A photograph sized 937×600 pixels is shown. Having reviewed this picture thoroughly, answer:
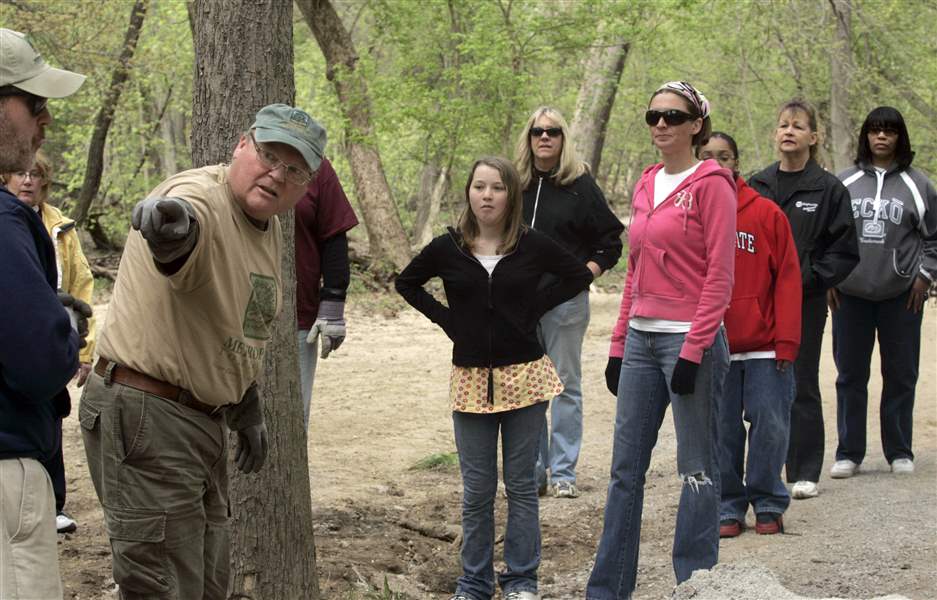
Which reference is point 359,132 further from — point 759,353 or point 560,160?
point 759,353

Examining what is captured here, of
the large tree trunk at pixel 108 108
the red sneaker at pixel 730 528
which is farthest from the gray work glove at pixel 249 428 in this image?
the large tree trunk at pixel 108 108

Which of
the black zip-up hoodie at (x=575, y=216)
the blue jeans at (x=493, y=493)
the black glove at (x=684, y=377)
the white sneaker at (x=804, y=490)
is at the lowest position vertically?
the white sneaker at (x=804, y=490)

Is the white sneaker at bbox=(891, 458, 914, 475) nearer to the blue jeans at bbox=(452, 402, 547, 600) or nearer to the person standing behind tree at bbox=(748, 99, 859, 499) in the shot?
the person standing behind tree at bbox=(748, 99, 859, 499)

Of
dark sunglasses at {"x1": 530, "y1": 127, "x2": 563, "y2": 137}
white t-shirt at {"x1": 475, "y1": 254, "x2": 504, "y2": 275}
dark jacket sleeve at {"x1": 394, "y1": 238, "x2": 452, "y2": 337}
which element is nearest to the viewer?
white t-shirt at {"x1": 475, "y1": 254, "x2": 504, "y2": 275}

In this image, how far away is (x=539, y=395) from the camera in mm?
5266

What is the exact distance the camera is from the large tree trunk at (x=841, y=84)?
19531 mm

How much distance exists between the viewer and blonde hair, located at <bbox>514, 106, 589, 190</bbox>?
7273 mm

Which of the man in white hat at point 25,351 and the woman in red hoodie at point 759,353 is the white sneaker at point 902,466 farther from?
the man in white hat at point 25,351

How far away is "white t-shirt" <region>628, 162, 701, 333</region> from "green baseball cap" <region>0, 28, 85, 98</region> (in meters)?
2.82

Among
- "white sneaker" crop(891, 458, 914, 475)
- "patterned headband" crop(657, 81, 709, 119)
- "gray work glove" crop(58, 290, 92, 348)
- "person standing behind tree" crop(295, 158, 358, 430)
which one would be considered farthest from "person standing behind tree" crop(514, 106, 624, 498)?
"gray work glove" crop(58, 290, 92, 348)

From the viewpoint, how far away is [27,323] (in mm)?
2838

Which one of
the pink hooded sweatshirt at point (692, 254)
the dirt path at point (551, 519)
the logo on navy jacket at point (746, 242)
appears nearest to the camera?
the pink hooded sweatshirt at point (692, 254)

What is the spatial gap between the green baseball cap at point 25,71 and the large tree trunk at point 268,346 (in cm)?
176

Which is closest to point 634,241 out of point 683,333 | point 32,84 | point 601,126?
point 683,333
